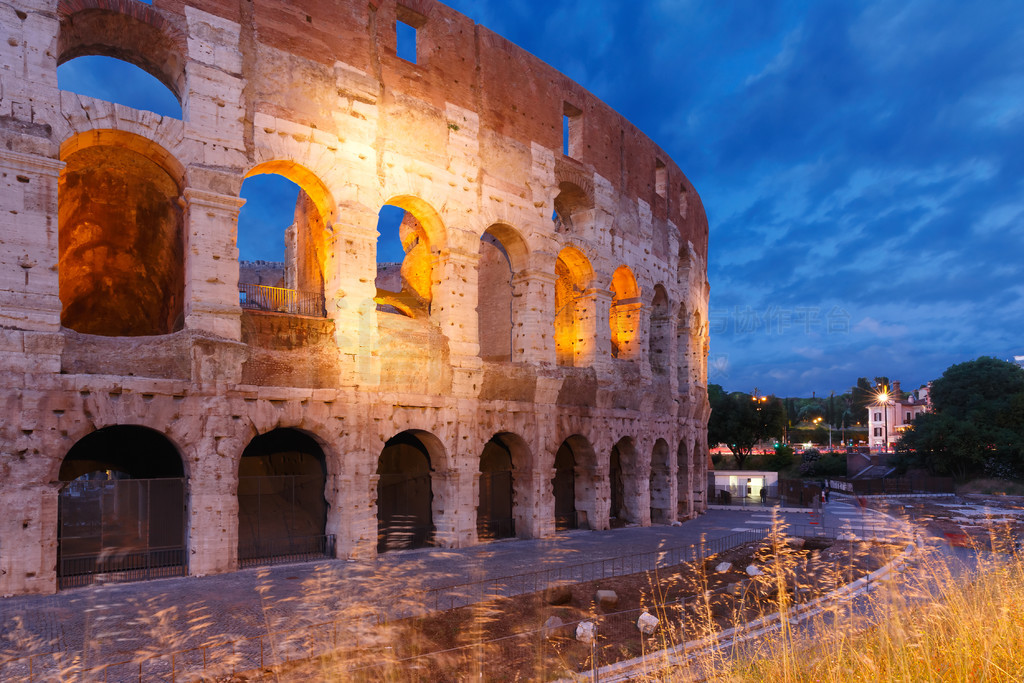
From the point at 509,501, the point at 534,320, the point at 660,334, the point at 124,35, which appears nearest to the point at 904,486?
the point at 660,334

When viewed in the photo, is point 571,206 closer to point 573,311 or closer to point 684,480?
point 573,311

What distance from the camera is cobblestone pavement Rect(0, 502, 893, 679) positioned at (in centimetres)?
761

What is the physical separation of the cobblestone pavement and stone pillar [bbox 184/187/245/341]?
172 inches

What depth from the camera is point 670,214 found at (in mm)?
23547

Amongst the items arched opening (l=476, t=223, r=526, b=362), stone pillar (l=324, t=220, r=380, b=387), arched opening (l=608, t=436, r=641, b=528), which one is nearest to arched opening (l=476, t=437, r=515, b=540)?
arched opening (l=476, t=223, r=526, b=362)

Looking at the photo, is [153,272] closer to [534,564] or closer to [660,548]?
[534,564]

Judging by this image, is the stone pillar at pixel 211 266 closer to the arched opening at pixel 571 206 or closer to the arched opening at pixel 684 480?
the arched opening at pixel 571 206

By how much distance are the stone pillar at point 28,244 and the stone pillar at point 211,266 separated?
6.49 ft

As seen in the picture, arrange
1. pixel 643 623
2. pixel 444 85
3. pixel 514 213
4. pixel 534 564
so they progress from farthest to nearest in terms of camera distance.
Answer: pixel 514 213
pixel 444 85
pixel 534 564
pixel 643 623

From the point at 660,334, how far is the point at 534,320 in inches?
310

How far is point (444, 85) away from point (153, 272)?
30.5 ft

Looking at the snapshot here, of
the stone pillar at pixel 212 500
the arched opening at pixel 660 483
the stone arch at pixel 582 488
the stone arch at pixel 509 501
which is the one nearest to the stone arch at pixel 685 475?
the arched opening at pixel 660 483

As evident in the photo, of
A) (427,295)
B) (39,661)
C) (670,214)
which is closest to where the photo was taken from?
(39,661)

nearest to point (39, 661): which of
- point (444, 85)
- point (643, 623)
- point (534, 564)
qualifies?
point (643, 623)
